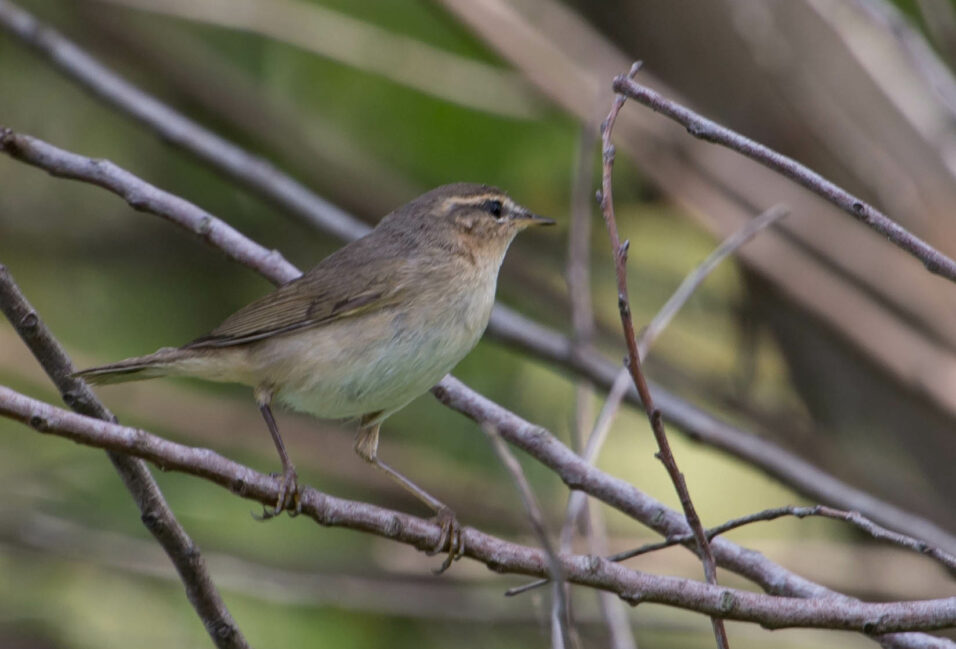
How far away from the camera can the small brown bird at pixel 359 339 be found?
3.77 m

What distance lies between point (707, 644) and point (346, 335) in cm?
324

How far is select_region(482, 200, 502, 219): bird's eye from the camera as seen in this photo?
465 cm

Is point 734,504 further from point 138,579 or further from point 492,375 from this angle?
point 138,579

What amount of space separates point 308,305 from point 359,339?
0.31m

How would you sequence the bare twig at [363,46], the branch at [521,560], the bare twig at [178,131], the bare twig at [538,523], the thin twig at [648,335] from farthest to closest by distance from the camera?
the bare twig at [363,46] → the bare twig at [178,131] → the thin twig at [648,335] → the branch at [521,560] → the bare twig at [538,523]

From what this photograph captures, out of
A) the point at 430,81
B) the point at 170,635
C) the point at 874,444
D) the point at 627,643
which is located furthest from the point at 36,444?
the point at 874,444

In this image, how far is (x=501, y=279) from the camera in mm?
6516

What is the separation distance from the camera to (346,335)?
3.95m

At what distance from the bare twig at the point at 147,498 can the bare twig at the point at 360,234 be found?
7.34 ft

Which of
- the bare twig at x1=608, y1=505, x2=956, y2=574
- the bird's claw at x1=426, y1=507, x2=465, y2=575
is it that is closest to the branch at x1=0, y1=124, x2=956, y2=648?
the bird's claw at x1=426, y1=507, x2=465, y2=575

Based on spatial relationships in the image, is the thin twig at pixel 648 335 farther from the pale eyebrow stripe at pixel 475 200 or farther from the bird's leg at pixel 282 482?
the pale eyebrow stripe at pixel 475 200

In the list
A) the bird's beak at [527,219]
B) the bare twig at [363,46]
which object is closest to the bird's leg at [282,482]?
the bird's beak at [527,219]

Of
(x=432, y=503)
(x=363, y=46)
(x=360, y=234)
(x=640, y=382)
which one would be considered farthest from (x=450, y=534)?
(x=363, y=46)

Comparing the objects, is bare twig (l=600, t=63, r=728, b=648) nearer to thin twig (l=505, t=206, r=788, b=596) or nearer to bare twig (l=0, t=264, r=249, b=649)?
thin twig (l=505, t=206, r=788, b=596)
